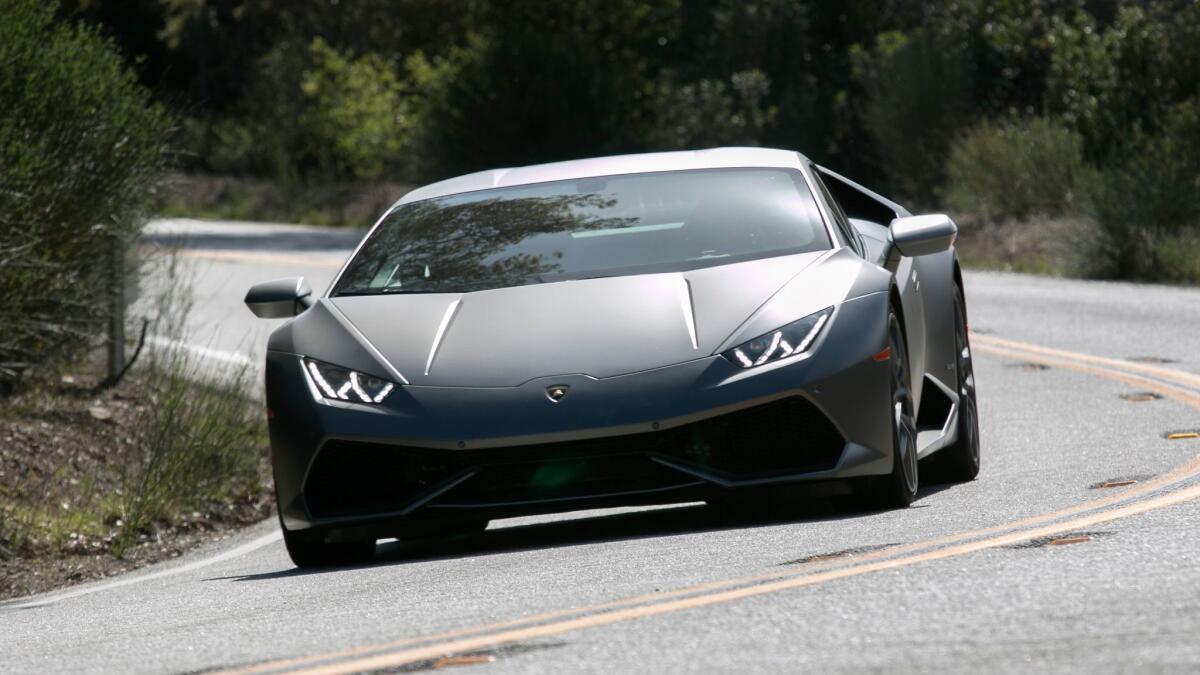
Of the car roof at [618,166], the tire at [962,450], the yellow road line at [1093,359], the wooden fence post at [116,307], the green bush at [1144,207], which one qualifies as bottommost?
the green bush at [1144,207]

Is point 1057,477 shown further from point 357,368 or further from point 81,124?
point 81,124

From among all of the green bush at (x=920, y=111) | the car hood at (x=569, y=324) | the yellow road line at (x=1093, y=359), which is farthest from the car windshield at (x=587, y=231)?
the green bush at (x=920, y=111)

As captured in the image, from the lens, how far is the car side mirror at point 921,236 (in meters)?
7.95

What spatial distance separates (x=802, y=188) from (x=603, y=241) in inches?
32.7

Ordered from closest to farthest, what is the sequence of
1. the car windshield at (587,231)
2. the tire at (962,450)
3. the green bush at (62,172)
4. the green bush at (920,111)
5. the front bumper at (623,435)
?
the front bumper at (623,435) → the car windshield at (587,231) → the tire at (962,450) → the green bush at (62,172) → the green bush at (920,111)

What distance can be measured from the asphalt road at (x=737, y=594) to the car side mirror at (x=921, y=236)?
35.2 inches

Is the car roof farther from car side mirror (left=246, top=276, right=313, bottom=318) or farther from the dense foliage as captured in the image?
the dense foliage

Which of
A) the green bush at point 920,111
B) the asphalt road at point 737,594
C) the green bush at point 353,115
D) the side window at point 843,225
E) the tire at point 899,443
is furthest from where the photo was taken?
the green bush at point 353,115

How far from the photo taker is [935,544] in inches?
246

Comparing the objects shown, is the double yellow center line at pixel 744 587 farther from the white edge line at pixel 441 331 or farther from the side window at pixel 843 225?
the white edge line at pixel 441 331

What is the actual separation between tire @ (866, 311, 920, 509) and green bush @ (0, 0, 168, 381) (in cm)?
517

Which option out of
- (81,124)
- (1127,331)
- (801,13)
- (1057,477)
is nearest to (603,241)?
(1057,477)

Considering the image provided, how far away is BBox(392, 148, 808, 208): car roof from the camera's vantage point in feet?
28.3

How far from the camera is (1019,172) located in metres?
24.7
